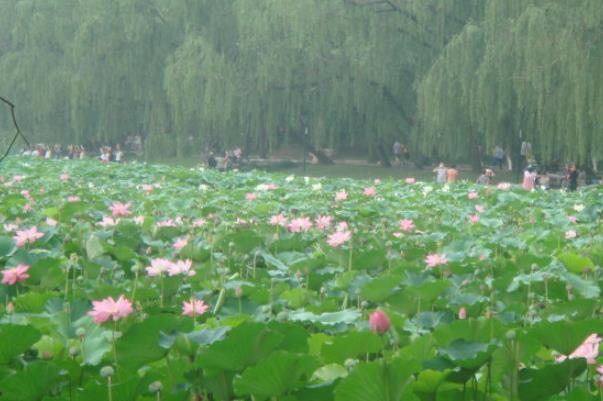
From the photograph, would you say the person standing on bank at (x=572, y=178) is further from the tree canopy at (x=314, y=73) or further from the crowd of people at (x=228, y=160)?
the crowd of people at (x=228, y=160)

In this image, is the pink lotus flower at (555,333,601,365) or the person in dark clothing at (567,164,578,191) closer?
the pink lotus flower at (555,333,601,365)

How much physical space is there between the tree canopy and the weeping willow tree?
3 cm

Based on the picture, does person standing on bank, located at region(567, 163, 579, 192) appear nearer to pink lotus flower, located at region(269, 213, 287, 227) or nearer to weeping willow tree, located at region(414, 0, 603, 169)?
weeping willow tree, located at region(414, 0, 603, 169)

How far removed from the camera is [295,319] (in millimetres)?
1811

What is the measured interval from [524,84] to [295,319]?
13.5 meters

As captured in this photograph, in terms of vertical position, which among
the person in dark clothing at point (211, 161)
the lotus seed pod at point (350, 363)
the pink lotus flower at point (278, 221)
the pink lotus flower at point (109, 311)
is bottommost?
the person in dark clothing at point (211, 161)

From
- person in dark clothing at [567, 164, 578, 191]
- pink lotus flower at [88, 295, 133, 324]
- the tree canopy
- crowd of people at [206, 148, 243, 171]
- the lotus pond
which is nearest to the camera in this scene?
the lotus pond

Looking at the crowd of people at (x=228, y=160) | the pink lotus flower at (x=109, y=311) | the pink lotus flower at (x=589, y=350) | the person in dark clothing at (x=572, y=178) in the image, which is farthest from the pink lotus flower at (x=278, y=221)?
the crowd of people at (x=228, y=160)

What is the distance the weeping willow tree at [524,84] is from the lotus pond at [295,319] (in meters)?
9.86

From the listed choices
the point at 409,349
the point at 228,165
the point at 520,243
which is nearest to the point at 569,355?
the point at 409,349

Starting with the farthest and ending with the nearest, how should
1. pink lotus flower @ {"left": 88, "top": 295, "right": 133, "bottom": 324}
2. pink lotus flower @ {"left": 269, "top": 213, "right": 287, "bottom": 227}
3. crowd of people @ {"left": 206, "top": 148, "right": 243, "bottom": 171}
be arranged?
crowd of people @ {"left": 206, "top": 148, "right": 243, "bottom": 171} < pink lotus flower @ {"left": 269, "top": 213, "right": 287, "bottom": 227} < pink lotus flower @ {"left": 88, "top": 295, "right": 133, "bottom": 324}

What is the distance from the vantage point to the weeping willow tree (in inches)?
522

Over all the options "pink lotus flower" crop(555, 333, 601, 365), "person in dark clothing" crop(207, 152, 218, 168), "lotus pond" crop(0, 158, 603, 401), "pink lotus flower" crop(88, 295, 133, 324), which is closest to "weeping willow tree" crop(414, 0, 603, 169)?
"person in dark clothing" crop(207, 152, 218, 168)

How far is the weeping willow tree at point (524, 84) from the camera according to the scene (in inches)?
522
